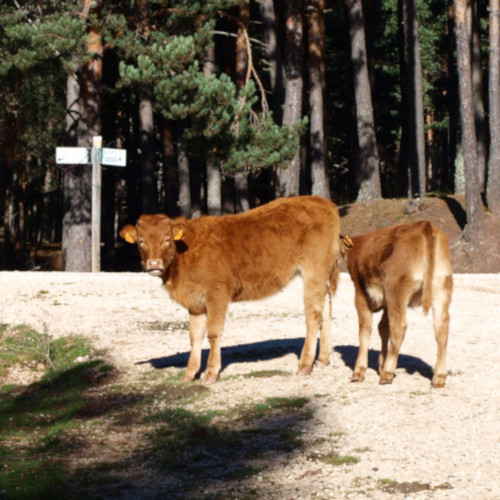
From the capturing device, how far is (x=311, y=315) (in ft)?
33.2

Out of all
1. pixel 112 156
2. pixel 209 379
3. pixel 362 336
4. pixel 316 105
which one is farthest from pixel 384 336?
pixel 316 105

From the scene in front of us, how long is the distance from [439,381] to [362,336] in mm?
1051

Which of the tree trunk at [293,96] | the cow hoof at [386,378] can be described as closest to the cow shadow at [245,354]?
the cow hoof at [386,378]

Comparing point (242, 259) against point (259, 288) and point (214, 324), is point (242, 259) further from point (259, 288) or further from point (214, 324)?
point (214, 324)

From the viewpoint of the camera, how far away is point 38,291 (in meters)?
17.8

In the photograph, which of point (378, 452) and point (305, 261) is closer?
point (378, 452)

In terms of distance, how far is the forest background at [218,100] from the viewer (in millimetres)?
23500

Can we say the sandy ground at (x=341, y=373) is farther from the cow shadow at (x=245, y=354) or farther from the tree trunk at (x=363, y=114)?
the tree trunk at (x=363, y=114)

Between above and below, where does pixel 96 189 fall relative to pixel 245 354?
Result: above

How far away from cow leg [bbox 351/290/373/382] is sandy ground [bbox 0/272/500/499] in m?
0.15

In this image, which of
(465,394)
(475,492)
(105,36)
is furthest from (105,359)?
(105,36)

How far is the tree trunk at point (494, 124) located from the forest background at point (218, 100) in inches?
1.7

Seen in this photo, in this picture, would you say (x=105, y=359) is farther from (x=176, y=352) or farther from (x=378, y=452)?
(x=378, y=452)

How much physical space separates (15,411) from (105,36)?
15900 millimetres
